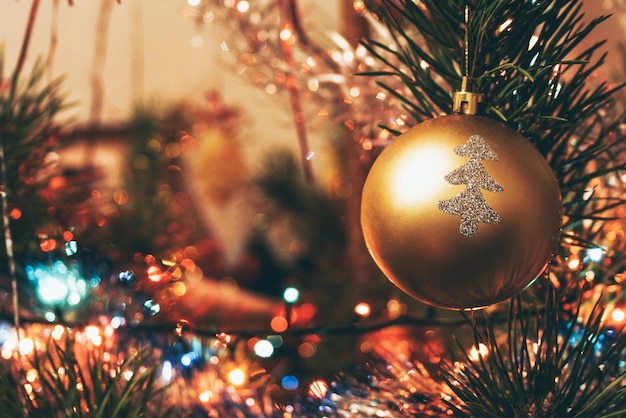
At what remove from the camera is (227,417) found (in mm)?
378

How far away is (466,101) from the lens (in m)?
0.28

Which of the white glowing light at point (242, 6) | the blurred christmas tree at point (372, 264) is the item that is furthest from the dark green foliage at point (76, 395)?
the white glowing light at point (242, 6)

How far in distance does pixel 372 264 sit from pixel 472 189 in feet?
1.52

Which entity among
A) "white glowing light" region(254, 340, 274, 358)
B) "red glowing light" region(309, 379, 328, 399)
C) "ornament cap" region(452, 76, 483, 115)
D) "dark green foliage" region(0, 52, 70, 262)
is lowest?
"white glowing light" region(254, 340, 274, 358)

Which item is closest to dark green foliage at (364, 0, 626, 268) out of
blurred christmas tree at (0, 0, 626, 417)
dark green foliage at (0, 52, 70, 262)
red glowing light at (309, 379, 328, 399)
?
blurred christmas tree at (0, 0, 626, 417)

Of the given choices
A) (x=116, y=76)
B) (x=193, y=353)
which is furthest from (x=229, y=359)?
(x=116, y=76)

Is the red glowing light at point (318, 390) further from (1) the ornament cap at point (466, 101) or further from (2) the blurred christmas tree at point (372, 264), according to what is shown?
(1) the ornament cap at point (466, 101)

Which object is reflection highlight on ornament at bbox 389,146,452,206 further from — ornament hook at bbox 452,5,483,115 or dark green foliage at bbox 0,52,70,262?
dark green foliage at bbox 0,52,70,262

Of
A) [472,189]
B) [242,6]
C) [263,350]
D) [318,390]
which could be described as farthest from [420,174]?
[242,6]

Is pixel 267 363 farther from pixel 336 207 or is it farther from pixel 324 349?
pixel 336 207

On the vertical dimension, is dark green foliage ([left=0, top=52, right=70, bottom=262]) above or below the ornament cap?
below

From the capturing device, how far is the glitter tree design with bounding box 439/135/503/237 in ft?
0.82

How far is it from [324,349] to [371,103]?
0.98 ft

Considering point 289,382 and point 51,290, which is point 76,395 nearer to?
point 51,290
